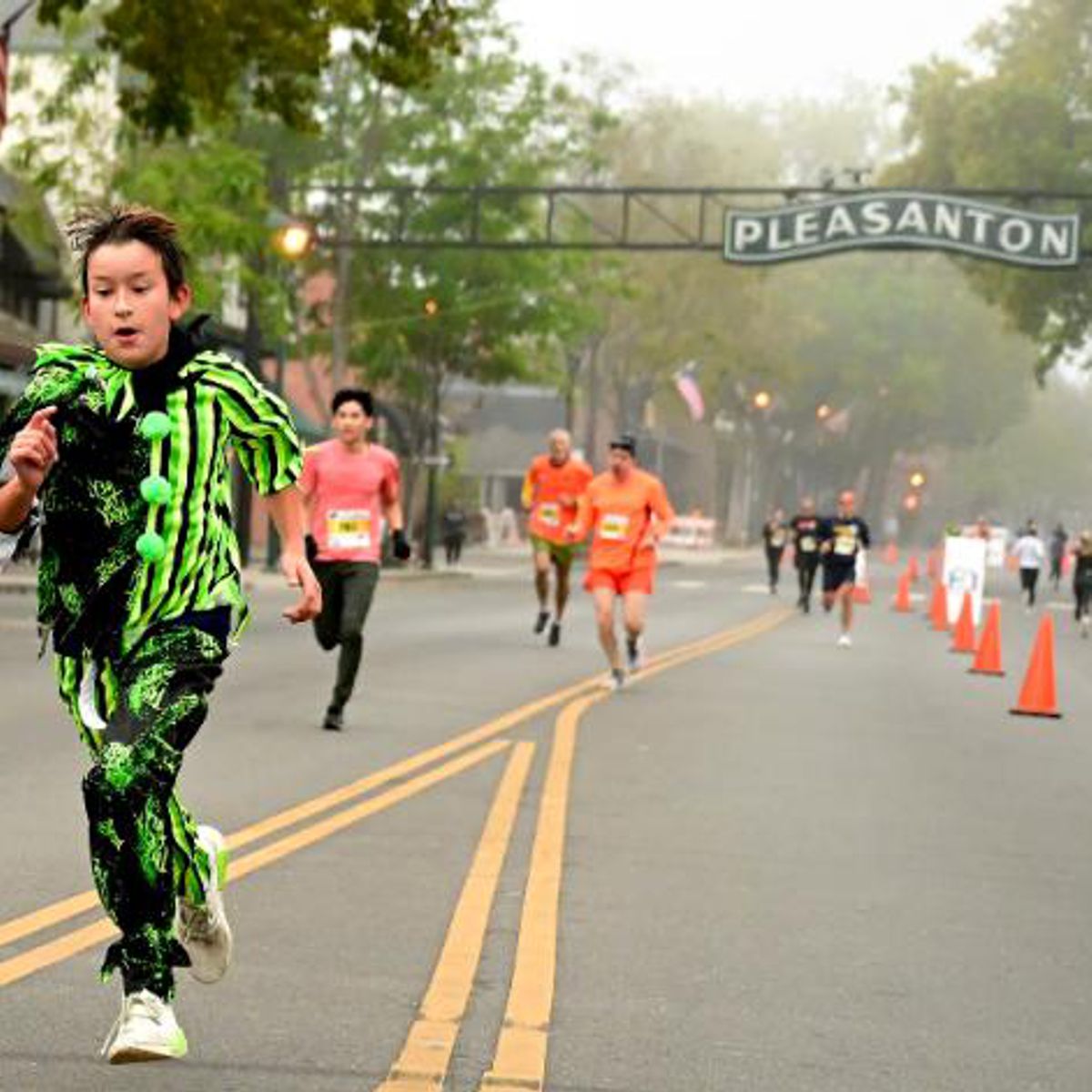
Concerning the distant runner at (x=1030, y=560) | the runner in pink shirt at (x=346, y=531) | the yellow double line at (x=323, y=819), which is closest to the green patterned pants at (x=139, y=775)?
the yellow double line at (x=323, y=819)

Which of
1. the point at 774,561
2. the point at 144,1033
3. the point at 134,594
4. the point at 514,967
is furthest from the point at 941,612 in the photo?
the point at 144,1033

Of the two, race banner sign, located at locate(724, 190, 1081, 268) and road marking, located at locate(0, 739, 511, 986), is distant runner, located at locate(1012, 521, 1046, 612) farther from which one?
road marking, located at locate(0, 739, 511, 986)

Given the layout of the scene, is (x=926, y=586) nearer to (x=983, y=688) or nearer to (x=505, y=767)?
(x=983, y=688)

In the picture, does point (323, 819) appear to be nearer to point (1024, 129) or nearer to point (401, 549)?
point (401, 549)

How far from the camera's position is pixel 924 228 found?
38188 mm

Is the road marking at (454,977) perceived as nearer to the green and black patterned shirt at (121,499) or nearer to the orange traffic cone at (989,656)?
the green and black patterned shirt at (121,499)

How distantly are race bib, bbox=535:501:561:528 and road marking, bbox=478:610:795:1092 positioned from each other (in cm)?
1048

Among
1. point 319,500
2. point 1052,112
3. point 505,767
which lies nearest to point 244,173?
point 319,500

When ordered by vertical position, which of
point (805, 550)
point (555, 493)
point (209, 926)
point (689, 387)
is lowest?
point (209, 926)

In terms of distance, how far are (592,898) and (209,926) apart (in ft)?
9.29

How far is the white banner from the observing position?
111 feet

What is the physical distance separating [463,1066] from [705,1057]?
2.03 feet

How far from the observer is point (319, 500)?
14.6m

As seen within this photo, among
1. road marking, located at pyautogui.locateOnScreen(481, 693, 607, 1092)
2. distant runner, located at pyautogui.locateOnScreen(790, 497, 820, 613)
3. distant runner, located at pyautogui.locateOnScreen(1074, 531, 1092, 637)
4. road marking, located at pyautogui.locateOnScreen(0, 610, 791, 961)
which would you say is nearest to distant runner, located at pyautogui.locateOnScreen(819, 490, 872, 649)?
road marking, located at pyautogui.locateOnScreen(0, 610, 791, 961)
